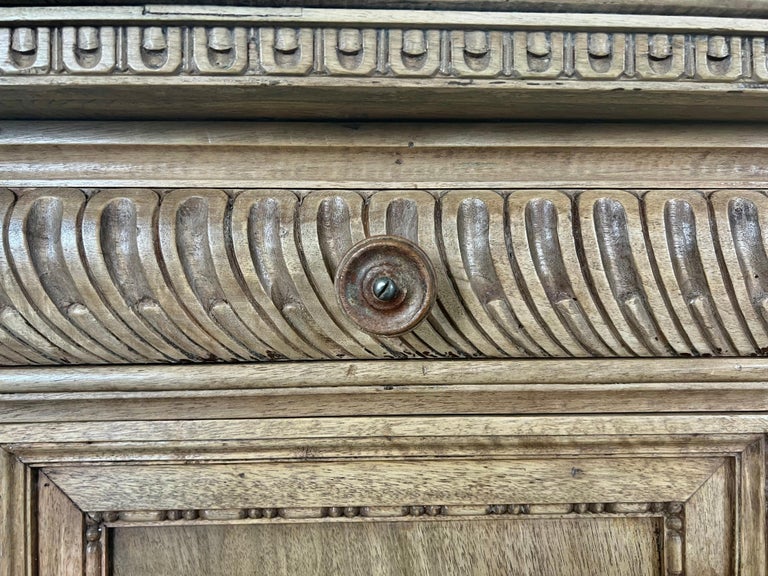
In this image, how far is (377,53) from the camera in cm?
45

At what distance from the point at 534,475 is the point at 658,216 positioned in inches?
10.6

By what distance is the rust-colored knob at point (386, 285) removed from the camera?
1.50 feet

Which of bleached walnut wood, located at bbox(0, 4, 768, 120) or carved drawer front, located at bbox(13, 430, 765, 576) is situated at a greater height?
bleached walnut wood, located at bbox(0, 4, 768, 120)

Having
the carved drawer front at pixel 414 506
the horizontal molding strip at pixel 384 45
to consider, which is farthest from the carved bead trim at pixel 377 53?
the carved drawer front at pixel 414 506

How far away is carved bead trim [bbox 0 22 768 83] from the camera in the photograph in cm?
43

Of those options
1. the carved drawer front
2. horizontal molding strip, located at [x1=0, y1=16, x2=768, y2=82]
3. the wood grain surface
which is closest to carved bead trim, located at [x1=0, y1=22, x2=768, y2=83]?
horizontal molding strip, located at [x1=0, y1=16, x2=768, y2=82]

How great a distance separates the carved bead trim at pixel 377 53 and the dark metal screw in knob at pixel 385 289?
0.17 metres

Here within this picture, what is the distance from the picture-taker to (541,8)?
0.46 meters

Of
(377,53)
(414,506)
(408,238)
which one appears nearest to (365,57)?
(377,53)

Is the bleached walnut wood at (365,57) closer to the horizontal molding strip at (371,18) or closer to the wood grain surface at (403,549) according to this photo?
the horizontal molding strip at (371,18)

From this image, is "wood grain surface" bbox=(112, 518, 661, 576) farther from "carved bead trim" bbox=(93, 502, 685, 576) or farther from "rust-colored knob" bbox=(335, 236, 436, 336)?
"rust-colored knob" bbox=(335, 236, 436, 336)

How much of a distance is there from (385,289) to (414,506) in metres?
0.23

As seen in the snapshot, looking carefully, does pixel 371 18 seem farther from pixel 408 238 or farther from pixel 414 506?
pixel 414 506

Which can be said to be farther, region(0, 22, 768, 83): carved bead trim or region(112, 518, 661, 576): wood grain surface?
region(112, 518, 661, 576): wood grain surface
